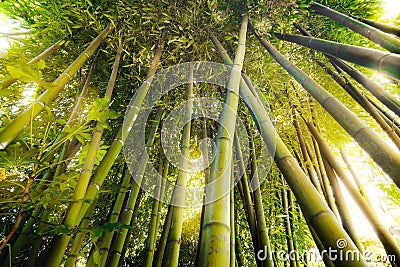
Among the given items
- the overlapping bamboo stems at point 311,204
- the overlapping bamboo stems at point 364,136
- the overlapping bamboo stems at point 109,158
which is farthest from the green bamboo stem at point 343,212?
the overlapping bamboo stems at point 109,158

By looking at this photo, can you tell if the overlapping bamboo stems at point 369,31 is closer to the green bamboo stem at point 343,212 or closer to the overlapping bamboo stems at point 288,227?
the green bamboo stem at point 343,212

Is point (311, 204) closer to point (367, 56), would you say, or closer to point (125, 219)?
point (367, 56)

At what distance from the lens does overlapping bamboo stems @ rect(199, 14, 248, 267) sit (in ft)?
2.16

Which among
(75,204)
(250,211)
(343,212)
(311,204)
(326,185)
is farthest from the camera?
(326,185)

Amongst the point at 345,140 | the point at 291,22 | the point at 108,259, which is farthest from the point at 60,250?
the point at 345,140

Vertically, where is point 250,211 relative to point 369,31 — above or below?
below

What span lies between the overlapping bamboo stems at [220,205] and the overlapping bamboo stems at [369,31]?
843 mm

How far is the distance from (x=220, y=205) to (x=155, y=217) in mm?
1554

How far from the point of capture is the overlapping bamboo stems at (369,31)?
1200 millimetres

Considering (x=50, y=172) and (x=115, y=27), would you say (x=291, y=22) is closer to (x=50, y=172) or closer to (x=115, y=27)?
(x=115, y=27)

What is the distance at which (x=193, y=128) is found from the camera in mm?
3352

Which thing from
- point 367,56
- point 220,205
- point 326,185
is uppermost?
point 326,185

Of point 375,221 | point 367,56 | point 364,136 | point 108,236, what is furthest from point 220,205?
point 375,221

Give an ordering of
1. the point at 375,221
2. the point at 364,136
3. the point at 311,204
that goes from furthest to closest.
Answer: the point at 375,221 → the point at 364,136 → the point at 311,204
